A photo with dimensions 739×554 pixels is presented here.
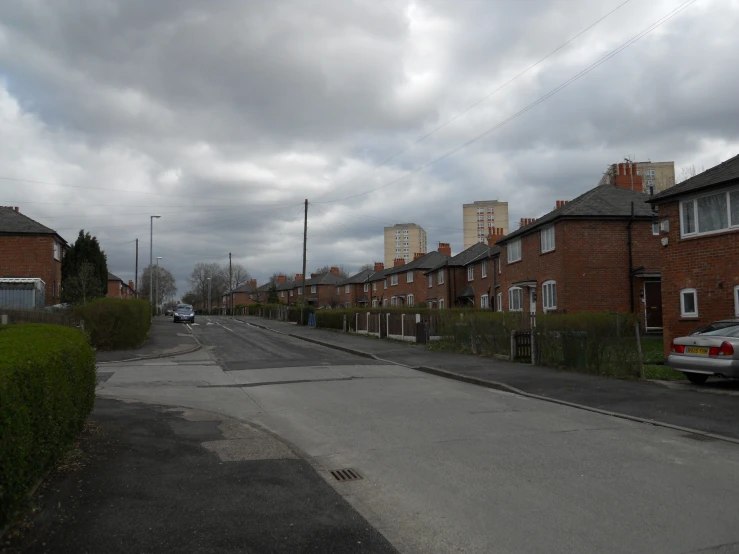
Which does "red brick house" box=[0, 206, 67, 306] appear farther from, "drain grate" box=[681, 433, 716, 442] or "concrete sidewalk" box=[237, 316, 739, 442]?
"drain grate" box=[681, 433, 716, 442]

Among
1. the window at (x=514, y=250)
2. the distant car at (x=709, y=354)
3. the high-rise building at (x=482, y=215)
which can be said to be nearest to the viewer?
the distant car at (x=709, y=354)

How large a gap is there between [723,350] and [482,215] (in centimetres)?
7152

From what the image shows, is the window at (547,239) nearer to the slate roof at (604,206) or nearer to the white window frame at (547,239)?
the white window frame at (547,239)

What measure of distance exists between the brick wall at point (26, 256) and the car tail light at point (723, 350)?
32.6m

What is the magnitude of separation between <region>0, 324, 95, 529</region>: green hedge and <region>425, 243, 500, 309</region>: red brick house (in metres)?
33.5

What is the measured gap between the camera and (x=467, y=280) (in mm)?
46188

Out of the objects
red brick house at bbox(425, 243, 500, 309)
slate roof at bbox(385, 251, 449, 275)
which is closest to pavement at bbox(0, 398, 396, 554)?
red brick house at bbox(425, 243, 500, 309)

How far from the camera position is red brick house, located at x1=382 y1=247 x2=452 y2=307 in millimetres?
53500

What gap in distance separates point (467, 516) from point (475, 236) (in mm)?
76051

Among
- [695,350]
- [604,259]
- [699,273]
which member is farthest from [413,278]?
[695,350]

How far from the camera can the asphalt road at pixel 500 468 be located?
14.7 feet

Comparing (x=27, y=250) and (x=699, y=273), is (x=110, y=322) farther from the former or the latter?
(x=699, y=273)

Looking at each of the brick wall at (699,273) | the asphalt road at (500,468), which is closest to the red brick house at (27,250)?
the asphalt road at (500,468)

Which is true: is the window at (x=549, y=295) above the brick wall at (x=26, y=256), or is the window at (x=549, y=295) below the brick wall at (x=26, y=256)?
below
